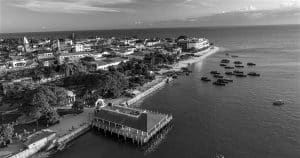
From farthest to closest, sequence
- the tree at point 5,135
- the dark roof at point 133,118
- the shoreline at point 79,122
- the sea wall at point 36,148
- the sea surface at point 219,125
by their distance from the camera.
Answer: the dark roof at point 133,118 → the shoreline at point 79,122 → the sea surface at point 219,125 → the tree at point 5,135 → the sea wall at point 36,148

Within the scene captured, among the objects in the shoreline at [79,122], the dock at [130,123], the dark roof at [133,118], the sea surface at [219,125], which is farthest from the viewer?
the dark roof at [133,118]

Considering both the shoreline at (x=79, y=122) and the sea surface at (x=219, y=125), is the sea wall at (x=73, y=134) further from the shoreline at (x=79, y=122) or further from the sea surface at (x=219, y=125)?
the sea surface at (x=219, y=125)

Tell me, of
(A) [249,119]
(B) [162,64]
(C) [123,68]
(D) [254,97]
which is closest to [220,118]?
(A) [249,119]

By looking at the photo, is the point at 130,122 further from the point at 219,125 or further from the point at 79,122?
the point at 219,125

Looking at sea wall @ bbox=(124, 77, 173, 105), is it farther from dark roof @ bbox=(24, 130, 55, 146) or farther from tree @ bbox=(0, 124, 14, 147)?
tree @ bbox=(0, 124, 14, 147)

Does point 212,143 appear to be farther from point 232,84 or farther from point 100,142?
point 232,84

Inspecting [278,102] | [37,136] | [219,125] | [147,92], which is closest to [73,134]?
[37,136]

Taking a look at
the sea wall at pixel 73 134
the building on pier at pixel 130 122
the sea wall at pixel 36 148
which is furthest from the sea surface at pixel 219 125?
the sea wall at pixel 36 148
